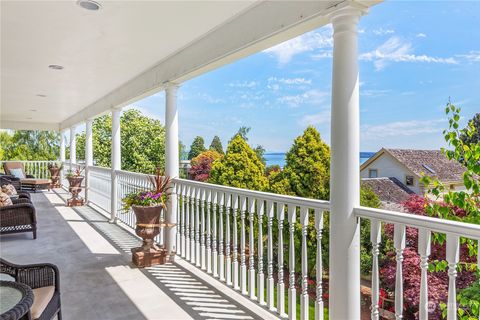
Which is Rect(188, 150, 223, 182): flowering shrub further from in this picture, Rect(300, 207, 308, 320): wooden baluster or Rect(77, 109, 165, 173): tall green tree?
Rect(300, 207, 308, 320): wooden baluster

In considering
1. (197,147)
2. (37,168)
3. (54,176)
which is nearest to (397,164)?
(54,176)

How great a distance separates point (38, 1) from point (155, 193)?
2.31 metres

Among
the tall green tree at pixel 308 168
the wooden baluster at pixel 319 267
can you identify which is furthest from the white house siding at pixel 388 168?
the wooden baluster at pixel 319 267

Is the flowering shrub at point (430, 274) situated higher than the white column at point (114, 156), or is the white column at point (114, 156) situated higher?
the white column at point (114, 156)

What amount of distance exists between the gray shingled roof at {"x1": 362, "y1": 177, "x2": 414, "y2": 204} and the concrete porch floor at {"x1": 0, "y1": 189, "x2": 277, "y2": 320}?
6.48 meters

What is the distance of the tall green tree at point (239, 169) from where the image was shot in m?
11.4

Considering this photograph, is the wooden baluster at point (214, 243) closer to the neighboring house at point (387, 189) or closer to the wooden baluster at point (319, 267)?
the wooden baluster at point (319, 267)

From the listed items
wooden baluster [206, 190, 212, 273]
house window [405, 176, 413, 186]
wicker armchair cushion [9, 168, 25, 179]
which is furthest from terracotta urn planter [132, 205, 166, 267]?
wicker armchair cushion [9, 168, 25, 179]

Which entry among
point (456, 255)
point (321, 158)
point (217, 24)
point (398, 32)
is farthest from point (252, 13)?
point (398, 32)

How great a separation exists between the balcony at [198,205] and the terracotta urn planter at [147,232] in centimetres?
17

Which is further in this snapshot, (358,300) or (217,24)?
(217,24)

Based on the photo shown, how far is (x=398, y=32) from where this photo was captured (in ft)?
82.1

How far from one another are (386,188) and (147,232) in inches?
286

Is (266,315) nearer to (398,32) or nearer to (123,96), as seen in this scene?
(123,96)
